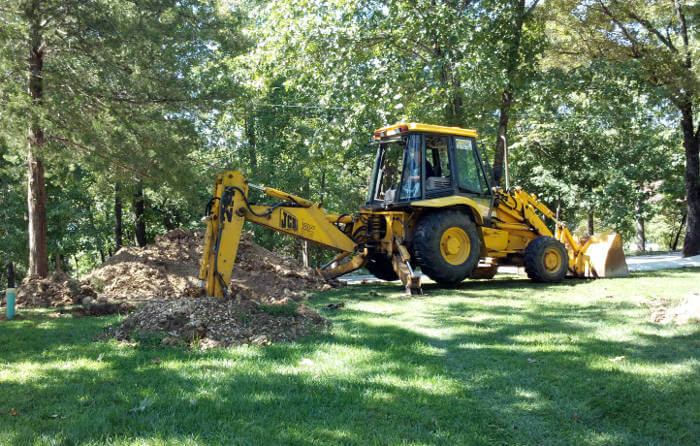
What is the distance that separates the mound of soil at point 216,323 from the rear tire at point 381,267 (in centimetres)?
457

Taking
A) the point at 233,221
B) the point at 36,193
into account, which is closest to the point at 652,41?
the point at 233,221

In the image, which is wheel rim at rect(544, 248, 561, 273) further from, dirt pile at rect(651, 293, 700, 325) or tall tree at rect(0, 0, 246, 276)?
tall tree at rect(0, 0, 246, 276)

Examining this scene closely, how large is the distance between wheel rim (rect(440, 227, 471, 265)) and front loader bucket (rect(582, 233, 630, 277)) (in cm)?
355

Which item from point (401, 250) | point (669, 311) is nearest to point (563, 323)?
point (669, 311)

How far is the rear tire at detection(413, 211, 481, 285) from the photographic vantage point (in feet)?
30.9

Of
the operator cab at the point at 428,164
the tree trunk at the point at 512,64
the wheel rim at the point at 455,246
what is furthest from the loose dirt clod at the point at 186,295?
the tree trunk at the point at 512,64

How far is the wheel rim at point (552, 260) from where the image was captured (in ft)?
35.9

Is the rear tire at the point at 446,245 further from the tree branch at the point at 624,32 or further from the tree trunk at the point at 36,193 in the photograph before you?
the tree branch at the point at 624,32

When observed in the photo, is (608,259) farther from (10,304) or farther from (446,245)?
(10,304)

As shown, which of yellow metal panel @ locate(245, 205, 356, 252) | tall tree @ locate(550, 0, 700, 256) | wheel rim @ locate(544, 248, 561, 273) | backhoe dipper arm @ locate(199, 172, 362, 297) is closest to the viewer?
backhoe dipper arm @ locate(199, 172, 362, 297)

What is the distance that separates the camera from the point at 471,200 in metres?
10.1

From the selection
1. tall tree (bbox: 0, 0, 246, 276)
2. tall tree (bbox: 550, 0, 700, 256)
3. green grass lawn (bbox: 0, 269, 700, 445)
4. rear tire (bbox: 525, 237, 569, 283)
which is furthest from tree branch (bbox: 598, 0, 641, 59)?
green grass lawn (bbox: 0, 269, 700, 445)

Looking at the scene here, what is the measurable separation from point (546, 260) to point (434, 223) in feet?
10.1

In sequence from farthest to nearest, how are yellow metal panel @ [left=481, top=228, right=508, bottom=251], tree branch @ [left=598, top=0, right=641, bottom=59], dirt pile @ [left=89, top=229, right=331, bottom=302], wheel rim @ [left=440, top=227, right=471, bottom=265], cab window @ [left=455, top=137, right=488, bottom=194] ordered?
1. tree branch @ [left=598, top=0, right=641, bottom=59]
2. yellow metal panel @ [left=481, top=228, right=508, bottom=251]
3. cab window @ [left=455, top=137, right=488, bottom=194]
4. wheel rim @ [left=440, top=227, right=471, bottom=265]
5. dirt pile @ [left=89, top=229, right=331, bottom=302]
